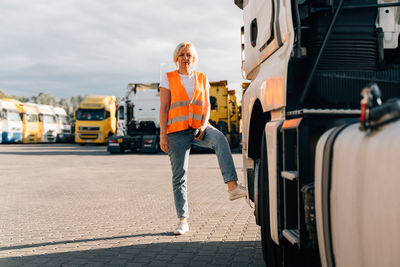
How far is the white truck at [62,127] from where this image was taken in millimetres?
48719

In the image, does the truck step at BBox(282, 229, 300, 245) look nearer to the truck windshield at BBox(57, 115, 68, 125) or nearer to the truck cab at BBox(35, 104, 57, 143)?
the truck cab at BBox(35, 104, 57, 143)

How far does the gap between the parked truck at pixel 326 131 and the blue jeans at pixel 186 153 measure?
0.64m

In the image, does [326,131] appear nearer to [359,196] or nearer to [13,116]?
[359,196]

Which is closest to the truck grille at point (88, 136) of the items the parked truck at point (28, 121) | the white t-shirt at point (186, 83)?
the parked truck at point (28, 121)

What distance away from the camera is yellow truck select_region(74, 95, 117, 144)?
36.7 m

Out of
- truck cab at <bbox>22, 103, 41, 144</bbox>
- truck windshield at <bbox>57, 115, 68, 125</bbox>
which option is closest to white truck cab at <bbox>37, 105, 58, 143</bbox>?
truck cab at <bbox>22, 103, 41, 144</bbox>

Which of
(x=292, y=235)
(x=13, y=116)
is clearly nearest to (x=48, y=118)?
(x=13, y=116)

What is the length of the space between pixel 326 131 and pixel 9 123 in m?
39.7

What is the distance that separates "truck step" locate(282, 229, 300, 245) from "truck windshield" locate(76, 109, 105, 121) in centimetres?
3512

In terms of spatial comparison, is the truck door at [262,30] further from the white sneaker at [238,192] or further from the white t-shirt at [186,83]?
the white sneaker at [238,192]

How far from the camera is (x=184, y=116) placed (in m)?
4.87

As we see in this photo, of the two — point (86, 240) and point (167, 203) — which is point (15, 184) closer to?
point (167, 203)

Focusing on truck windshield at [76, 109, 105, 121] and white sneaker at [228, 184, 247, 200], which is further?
truck windshield at [76, 109, 105, 121]

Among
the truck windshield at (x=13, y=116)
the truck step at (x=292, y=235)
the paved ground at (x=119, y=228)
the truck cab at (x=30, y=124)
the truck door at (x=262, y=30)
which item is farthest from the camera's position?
the truck cab at (x=30, y=124)
